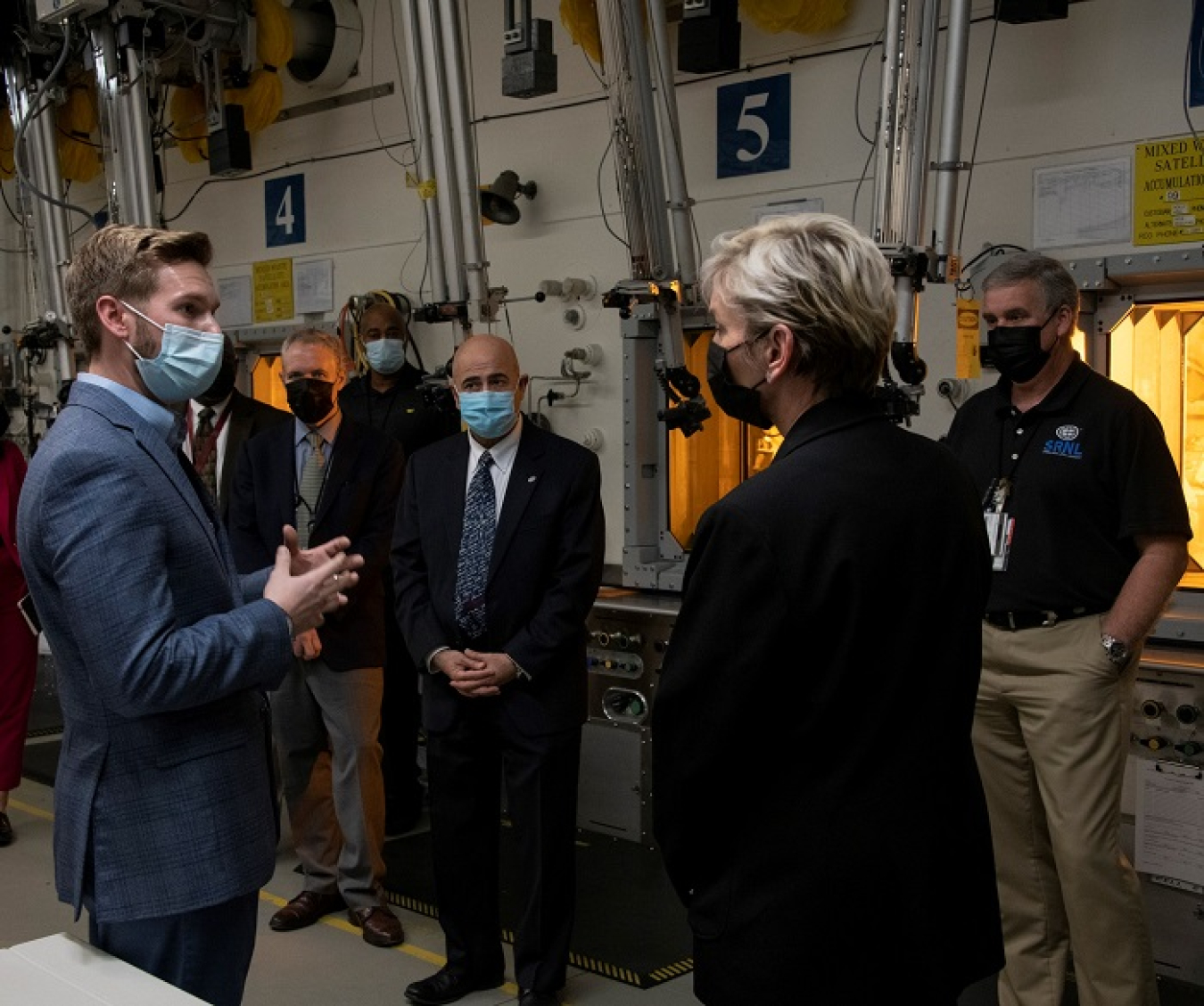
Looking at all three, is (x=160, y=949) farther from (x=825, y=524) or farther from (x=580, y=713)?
(x=580, y=713)

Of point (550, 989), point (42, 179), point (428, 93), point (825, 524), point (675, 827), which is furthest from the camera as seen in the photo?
point (42, 179)

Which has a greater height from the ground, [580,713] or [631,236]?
Answer: [631,236]

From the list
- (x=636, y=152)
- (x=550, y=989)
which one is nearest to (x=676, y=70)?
(x=636, y=152)

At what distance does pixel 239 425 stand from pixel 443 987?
2.05m

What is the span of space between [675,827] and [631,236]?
9.36 feet

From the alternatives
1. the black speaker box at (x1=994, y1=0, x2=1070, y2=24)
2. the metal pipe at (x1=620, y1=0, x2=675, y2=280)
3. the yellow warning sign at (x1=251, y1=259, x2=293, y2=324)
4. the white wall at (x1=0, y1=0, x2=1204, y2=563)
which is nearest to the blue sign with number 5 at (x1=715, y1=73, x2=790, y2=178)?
the white wall at (x1=0, y1=0, x2=1204, y2=563)

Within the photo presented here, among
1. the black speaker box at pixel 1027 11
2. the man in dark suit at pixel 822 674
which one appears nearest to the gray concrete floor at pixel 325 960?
the man in dark suit at pixel 822 674

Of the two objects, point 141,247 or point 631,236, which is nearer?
point 141,247

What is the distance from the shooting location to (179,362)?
2010mm

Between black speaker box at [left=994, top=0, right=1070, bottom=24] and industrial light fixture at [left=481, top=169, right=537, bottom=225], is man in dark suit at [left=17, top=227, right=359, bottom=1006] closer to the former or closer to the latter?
black speaker box at [left=994, top=0, right=1070, bottom=24]

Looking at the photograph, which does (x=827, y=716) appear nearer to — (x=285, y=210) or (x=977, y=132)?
(x=977, y=132)

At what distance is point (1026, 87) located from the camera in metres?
4.05

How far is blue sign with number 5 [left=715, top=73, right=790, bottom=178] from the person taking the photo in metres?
4.62

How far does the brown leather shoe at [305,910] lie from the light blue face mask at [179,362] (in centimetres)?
244
